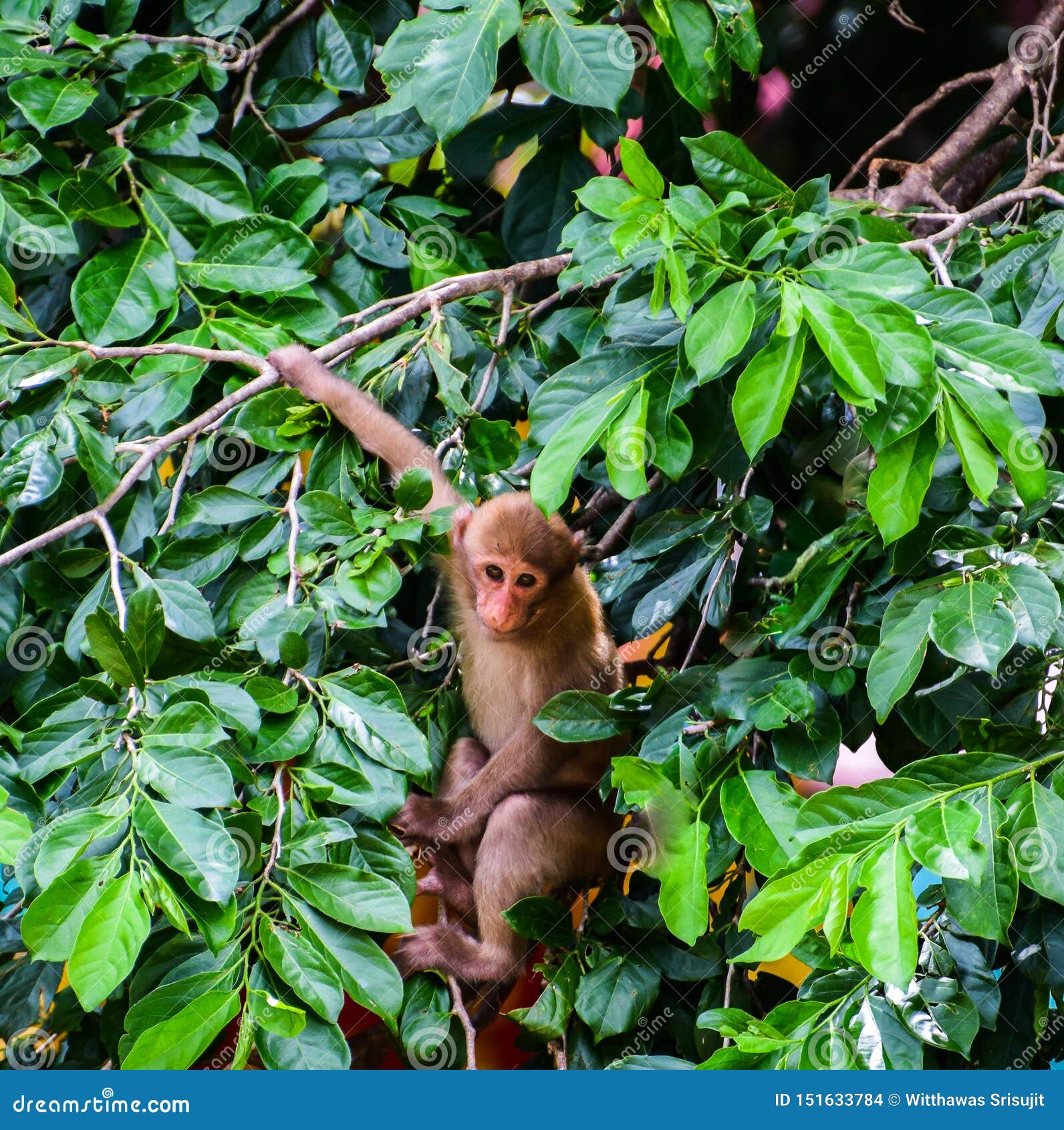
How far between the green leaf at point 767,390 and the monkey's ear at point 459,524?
3.13 ft

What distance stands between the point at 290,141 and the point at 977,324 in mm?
2186

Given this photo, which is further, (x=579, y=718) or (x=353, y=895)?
(x=579, y=718)

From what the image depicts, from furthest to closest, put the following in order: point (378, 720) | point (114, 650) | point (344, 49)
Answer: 1. point (344, 49)
2. point (378, 720)
3. point (114, 650)

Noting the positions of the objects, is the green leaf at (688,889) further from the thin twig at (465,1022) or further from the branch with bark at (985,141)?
the branch with bark at (985,141)

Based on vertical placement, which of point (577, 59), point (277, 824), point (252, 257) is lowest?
point (277, 824)

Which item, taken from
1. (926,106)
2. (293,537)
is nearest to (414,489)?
(293,537)

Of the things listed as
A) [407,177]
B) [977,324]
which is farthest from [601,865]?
[407,177]

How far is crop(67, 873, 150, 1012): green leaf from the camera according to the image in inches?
66.2

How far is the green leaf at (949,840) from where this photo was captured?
5.70 feet

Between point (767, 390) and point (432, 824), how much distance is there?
1.60 m

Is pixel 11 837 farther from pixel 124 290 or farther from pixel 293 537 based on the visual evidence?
pixel 124 290

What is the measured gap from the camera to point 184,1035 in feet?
5.98

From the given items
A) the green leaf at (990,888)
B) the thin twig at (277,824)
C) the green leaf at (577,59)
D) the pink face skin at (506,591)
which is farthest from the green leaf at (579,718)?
the green leaf at (577,59)

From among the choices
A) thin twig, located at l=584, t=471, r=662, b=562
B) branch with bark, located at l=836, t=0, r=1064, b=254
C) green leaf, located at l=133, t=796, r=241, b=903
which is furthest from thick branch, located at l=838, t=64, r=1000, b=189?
green leaf, located at l=133, t=796, r=241, b=903
